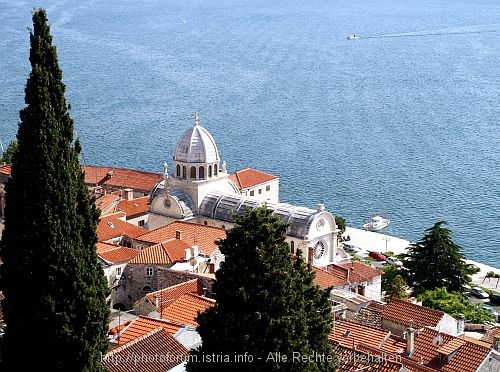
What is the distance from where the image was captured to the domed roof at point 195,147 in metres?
36.4

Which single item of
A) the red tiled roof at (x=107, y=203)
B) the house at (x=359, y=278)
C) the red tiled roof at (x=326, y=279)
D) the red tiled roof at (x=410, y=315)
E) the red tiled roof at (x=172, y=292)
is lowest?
the house at (x=359, y=278)

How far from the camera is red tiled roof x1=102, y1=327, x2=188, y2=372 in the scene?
17.8 meters

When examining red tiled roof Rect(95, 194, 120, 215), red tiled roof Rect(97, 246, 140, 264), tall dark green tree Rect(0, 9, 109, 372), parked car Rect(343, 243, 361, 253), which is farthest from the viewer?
parked car Rect(343, 243, 361, 253)

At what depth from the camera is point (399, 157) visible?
67938 mm

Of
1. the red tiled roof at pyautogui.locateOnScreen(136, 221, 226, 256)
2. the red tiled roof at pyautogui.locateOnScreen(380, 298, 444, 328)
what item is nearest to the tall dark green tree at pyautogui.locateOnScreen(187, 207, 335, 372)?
the red tiled roof at pyautogui.locateOnScreen(380, 298, 444, 328)

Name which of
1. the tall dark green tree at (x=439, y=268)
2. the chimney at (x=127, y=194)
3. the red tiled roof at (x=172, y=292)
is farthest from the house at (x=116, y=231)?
the tall dark green tree at (x=439, y=268)

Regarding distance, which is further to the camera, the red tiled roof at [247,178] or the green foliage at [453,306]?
the red tiled roof at [247,178]

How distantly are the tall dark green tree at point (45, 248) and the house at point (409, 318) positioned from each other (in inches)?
439

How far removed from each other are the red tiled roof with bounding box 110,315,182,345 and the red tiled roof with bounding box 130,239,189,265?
27.9 feet

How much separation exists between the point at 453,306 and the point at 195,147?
486 inches

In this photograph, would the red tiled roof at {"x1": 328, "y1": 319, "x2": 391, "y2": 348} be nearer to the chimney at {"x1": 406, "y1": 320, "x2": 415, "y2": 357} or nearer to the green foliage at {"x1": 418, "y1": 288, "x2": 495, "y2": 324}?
the chimney at {"x1": 406, "y1": 320, "x2": 415, "y2": 357}

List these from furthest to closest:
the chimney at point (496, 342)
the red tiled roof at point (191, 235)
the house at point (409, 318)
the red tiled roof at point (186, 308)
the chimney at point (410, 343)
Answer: the red tiled roof at point (191, 235) → the house at point (409, 318) → the chimney at point (496, 342) → the red tiled roof at point (186, 308) → the chimney at point (410, 343)

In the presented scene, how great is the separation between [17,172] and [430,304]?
20.7 m

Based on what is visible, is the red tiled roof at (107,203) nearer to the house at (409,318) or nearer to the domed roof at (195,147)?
the domed roof at (195,147)
